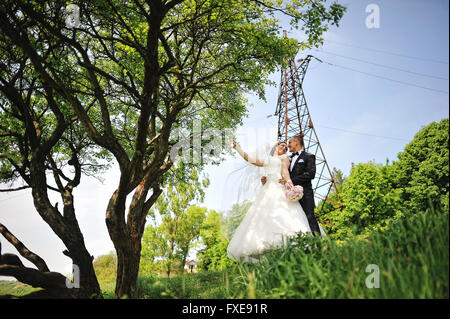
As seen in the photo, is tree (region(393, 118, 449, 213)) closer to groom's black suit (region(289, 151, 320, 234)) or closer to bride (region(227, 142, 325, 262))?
groom's black suit (region(289, 151, 320, 234))

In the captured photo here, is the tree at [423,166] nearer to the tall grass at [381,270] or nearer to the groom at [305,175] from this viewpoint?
the groom at [305,175]

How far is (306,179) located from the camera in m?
5.53

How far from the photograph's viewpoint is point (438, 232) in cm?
287

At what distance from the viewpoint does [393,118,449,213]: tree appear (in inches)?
611

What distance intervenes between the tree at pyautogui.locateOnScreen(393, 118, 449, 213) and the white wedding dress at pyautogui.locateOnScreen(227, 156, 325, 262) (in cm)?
1422

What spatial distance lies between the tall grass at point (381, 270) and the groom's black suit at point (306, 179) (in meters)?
1.46

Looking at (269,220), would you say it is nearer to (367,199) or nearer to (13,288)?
(13,288)

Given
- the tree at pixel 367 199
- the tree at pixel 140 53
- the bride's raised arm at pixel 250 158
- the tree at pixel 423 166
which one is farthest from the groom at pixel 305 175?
the tree at pixel 367 199

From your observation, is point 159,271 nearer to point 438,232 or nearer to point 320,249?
point 320,249

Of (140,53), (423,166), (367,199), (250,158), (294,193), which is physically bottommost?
(294,193)

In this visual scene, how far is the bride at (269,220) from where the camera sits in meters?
4.78

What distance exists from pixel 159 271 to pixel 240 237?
1296 centimetres

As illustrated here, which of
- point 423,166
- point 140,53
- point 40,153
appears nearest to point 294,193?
point 140,53

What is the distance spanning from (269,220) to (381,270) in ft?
7.86
